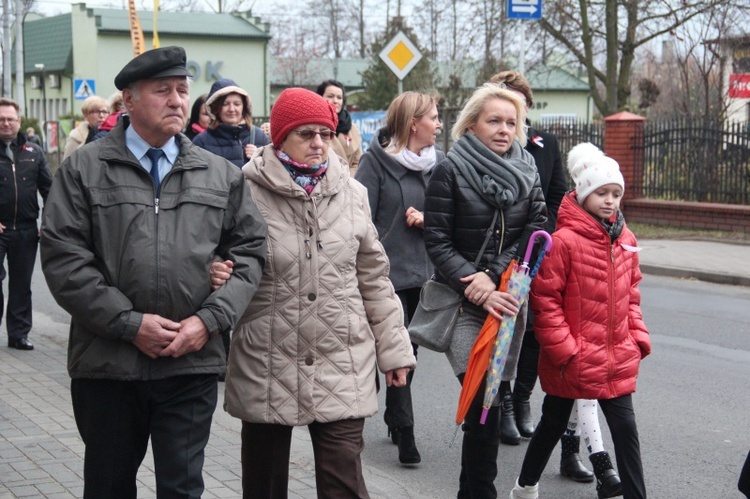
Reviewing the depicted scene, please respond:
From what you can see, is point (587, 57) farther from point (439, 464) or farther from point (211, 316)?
point (211, 316)

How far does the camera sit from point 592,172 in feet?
15.4

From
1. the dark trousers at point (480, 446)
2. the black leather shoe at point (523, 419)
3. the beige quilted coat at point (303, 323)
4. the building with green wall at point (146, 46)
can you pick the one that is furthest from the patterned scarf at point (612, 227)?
the building with green wall at point (146, 46)

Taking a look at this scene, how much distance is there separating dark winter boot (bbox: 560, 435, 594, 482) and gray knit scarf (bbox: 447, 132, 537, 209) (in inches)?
63.3

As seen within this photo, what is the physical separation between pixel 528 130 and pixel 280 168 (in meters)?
2.32

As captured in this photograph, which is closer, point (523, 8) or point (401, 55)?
point (523, 8)

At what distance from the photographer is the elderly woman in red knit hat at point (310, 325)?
3.89 meters

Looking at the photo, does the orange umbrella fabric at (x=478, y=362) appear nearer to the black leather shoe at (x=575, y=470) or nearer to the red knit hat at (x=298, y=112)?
the red knit hat at (x=298, y=112)

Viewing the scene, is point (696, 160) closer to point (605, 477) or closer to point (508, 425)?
point (508, 425)

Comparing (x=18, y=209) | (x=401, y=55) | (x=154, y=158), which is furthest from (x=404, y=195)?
(x=401, y=55)

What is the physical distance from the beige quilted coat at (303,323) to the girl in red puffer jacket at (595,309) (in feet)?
2.98

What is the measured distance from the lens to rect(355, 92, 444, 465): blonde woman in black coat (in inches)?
233

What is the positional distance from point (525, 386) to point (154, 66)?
3484 millimetres

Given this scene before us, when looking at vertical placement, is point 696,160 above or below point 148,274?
above

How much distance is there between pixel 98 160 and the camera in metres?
3.52
